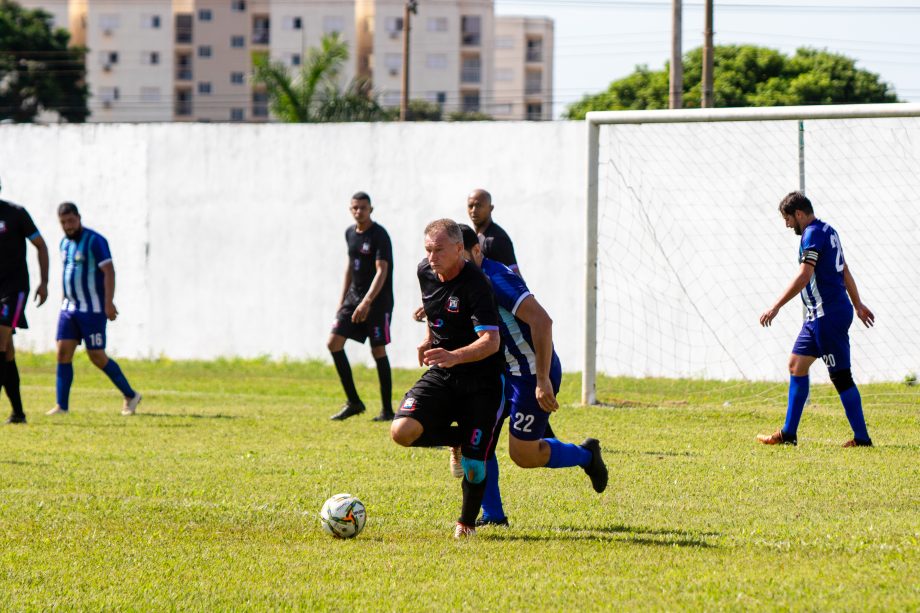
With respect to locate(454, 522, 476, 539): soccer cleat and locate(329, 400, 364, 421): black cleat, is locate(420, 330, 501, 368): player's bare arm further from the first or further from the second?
locate(329, 400, 364, 421): black cleat

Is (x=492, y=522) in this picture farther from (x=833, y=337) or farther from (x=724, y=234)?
(x=724, y=234)

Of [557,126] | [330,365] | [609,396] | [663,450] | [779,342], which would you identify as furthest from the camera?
[330,365]

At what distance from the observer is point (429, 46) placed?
10788cm

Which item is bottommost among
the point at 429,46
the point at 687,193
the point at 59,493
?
the point at 59,493

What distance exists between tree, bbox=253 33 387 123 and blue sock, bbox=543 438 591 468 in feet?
95.2

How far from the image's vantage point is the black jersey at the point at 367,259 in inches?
528

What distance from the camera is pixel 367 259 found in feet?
44.5

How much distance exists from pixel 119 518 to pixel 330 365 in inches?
517

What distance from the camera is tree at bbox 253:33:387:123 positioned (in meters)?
36.2

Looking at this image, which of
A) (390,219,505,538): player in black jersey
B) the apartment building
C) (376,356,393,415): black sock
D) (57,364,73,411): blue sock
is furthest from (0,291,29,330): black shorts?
the apartment building

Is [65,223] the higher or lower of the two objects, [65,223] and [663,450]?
the higher

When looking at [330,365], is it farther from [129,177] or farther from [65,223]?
[65,223]

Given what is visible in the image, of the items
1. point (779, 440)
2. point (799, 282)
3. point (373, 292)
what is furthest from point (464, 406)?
point (373, 292)

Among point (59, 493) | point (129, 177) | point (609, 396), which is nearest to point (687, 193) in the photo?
point (609, 396)
